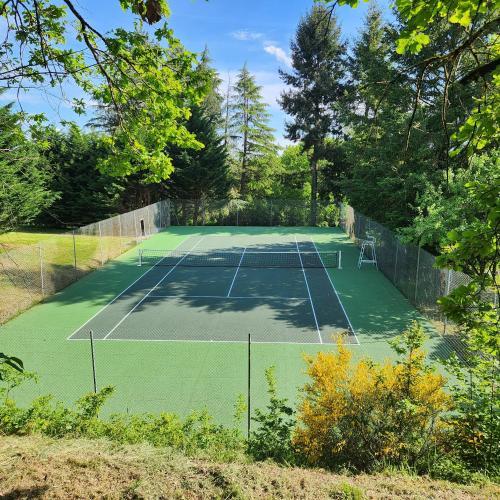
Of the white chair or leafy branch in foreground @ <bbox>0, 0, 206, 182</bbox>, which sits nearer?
leafy branch in foreground @ <bbox>0, 0, 206, 182</bbox>

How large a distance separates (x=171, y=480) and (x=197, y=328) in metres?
9.53

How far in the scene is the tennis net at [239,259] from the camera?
2239cm

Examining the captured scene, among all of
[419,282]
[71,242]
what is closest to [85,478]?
[419,282]

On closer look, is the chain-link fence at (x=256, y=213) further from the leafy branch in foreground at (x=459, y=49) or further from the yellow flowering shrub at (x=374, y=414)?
the leafy branch in foreground at (x=459, y=49)

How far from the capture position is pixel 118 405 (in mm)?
Result: 9281

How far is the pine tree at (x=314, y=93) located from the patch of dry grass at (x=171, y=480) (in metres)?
34.2

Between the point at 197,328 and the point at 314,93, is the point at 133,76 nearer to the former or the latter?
the point at 197,328

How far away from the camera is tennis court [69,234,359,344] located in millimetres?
13344

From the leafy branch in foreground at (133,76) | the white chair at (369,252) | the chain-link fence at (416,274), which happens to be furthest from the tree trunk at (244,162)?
the leafy branch in foreground at (133,76)

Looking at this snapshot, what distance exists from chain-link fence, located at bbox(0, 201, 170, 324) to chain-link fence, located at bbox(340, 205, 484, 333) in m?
11.8

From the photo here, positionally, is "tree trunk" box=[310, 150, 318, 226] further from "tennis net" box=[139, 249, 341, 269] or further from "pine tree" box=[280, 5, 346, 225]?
"tennis net" box=[139, 249, 341, 269]

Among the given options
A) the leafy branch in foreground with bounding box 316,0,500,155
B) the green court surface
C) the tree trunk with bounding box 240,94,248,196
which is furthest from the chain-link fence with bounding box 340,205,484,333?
the tree trunk with bounding box 240,94,248,196

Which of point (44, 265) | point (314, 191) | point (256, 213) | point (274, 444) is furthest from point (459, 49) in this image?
point (314, 191)

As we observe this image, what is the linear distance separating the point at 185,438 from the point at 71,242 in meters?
14.9
